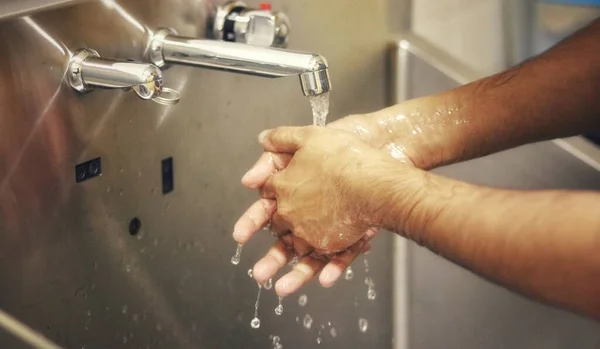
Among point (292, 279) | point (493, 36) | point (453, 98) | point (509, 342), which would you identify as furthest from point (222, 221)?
point (493, 36)

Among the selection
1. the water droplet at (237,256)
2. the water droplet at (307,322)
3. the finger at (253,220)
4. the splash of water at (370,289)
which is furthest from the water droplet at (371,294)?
the finger at (253,220)

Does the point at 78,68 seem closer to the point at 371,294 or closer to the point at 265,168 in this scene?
the point at 265,168

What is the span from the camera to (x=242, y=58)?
1.87ft

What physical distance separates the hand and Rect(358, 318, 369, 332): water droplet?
0.91ft

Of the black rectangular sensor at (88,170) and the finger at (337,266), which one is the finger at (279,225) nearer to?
the finger at (337,266)

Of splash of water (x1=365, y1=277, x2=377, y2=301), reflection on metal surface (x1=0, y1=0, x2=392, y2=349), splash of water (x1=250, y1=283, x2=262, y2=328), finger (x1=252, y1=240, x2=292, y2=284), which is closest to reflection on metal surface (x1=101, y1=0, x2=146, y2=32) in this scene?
reflection on metal surface (x1=0, y1=0, x2=392, y2=349)

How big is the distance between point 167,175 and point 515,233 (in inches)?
13.5

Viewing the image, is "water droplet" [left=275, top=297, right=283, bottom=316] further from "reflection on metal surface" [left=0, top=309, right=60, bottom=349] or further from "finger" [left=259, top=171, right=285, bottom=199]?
"reflection on metal surface" [left=0, top=309, right=60, bottom=349]

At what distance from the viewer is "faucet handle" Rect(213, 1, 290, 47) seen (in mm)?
664

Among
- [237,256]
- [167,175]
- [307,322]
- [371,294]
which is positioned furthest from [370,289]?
[167,175]

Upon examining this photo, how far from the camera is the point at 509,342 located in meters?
0.90

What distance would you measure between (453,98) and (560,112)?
3.8 inches

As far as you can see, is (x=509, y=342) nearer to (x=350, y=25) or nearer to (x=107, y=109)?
(x=350, y=25)

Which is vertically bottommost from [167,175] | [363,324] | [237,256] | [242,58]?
[363,324]
